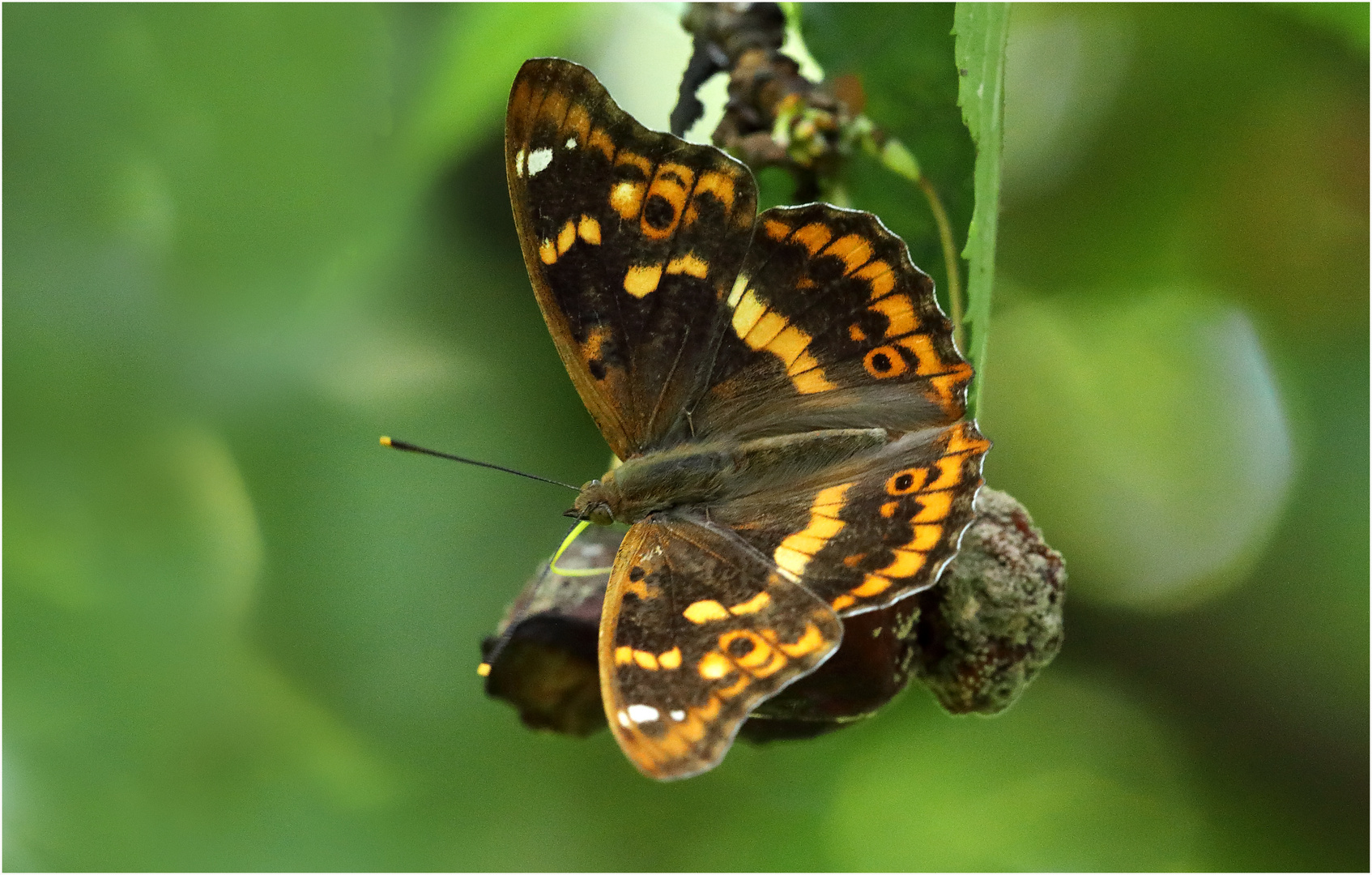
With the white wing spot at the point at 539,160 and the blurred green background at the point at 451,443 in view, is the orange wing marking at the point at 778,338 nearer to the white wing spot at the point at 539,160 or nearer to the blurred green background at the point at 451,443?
the white wing spot at the point at 539,160

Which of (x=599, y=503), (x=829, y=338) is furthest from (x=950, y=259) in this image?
(x=599, y=503)

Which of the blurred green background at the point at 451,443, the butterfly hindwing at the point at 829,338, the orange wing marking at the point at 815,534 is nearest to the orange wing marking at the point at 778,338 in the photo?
the butterfly hindwing at the point at 829,338

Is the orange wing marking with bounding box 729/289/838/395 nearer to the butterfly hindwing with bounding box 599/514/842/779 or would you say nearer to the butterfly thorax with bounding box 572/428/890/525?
the butterfly thorax with bounding box 572/428/890/525

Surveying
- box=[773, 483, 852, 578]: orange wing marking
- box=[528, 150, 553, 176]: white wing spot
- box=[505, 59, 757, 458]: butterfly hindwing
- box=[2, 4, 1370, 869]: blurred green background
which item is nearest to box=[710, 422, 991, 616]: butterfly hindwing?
box=[773, 483, 852, 578]: orange wing marking

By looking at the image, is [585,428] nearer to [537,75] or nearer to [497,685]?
[497,685]

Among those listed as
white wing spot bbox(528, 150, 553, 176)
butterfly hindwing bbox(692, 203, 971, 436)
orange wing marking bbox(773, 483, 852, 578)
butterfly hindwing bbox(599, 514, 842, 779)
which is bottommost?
butterfly hindwing bbox(599, 514, 842, 779)
